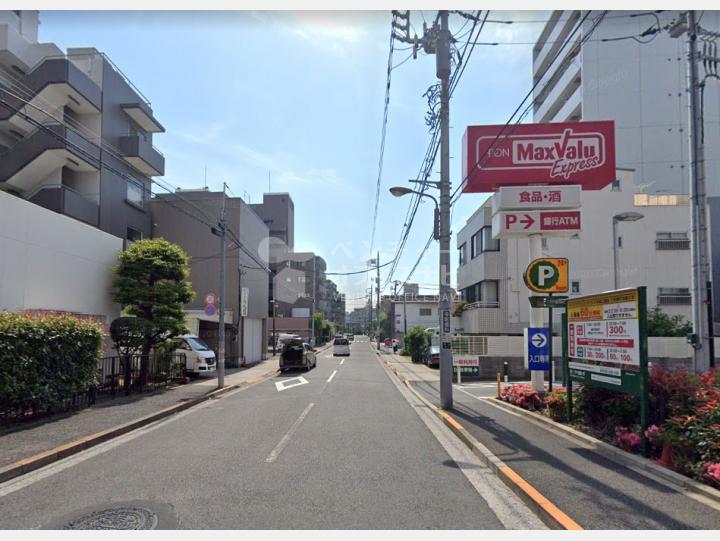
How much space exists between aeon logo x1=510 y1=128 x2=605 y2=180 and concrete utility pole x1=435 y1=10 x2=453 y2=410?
252cm

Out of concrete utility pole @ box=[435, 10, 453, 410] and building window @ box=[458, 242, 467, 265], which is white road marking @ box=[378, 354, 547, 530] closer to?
concrete utility pole @ box=[435, 10, 453, 410]

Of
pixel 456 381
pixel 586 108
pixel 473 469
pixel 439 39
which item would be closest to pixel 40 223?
pixel 439 39

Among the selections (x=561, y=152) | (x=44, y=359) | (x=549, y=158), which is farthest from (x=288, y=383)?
(x=561, y=152)

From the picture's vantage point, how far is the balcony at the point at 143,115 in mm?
25375

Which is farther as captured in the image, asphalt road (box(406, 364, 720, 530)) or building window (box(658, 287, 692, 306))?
building window (box(658, 287, 692, 306))

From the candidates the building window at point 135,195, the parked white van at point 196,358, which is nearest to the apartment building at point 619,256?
the parked white van at point 196,358

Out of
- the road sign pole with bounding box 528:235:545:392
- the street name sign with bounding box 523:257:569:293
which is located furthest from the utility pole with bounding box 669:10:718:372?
the road sign pole with bounding box 528:235:545:392

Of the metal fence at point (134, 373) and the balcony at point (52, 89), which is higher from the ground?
the balcony at point (52, 89)

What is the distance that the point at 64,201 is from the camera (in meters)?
20.2

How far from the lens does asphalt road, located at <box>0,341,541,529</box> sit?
4773 mm

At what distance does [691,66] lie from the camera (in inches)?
476

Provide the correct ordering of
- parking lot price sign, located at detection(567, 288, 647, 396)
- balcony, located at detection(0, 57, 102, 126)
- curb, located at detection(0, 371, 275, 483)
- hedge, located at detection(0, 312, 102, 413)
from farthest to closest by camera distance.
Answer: balcony, located at detection(0, 57, 102, 126), hedge, located at detection(0, 312, 102, 413), parking lot price sign, located at detection(567, 288, 647, 396), curb, located at detection(0, 371, 275, 483)

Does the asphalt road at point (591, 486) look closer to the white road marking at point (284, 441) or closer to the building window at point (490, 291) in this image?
the white road marking at point (284, 441)

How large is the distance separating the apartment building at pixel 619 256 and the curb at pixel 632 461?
17.1 meters
